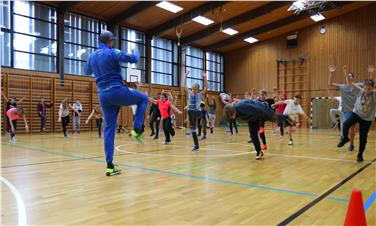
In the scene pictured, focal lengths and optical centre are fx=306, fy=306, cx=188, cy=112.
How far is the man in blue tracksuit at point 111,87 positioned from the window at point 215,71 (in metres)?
23.4

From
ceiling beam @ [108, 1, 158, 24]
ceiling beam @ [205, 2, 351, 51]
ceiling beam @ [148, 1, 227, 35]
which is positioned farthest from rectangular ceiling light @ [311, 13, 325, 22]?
ceiling beam @ [108, 1, 158, 24]

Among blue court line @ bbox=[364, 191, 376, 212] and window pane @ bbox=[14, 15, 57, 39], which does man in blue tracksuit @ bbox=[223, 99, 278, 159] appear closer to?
blue court line @ bbox=[364, 191, 376, 212]

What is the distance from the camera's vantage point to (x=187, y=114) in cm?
978

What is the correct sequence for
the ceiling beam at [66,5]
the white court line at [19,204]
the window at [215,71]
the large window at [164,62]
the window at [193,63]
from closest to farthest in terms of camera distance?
the white court line at [19,204] < the ceiling beam at [66,5] < the large window at [164,62] < the window at [193,63] < the window at [215,71]

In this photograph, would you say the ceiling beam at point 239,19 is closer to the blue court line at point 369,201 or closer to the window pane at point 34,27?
the window pane at point 34,27

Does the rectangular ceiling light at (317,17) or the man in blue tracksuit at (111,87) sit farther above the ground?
the rectangular ceiling light at (317,17)

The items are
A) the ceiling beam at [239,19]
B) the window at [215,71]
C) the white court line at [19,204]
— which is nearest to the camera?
the white court line at [19,204]

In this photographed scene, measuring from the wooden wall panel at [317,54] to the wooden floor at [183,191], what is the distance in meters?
18.1

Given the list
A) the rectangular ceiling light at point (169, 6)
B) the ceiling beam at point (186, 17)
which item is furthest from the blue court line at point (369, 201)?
the ceiling beam at point (186, 17)

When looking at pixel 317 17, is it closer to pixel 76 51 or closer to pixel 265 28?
pixel 265 28

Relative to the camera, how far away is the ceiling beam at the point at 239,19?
A: 743 inches

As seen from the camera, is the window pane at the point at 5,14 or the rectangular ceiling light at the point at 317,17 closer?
the window pane at the point at 5,14

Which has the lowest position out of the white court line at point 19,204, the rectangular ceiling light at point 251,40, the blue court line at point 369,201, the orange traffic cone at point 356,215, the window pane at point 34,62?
the white court line at point 19,204

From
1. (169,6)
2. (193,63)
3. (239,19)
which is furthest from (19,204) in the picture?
(193,63)
